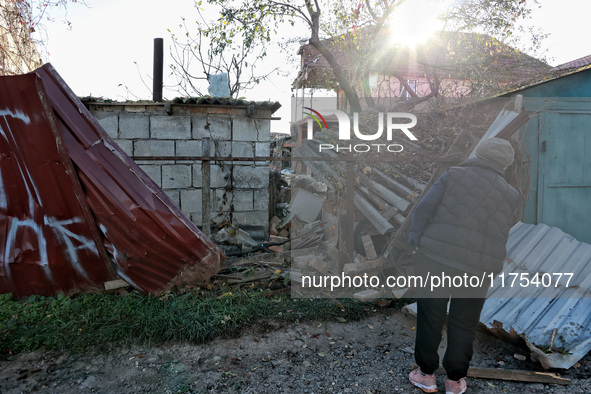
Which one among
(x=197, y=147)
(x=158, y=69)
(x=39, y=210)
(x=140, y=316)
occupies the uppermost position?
(x=158, y=69)

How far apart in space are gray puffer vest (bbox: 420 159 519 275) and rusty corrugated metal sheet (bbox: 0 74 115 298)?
2958mm

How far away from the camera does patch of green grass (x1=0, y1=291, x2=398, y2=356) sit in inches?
127

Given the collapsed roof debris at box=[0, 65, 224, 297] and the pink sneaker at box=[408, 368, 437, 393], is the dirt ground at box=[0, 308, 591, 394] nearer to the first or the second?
the pink sneaker at box=[408, 368, 437, 393]

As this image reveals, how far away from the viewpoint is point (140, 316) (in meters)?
3.46

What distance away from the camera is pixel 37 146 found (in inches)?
125

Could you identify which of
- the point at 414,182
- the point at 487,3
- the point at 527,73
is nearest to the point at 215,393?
the point at 414,182

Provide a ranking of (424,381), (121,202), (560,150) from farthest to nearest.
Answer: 1. (560,150)
2. (121,202)
3. (424,381)

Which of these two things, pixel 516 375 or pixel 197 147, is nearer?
pixel 516 375

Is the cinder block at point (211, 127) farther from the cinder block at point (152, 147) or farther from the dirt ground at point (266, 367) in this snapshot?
the dirt ground at point (266, 367)

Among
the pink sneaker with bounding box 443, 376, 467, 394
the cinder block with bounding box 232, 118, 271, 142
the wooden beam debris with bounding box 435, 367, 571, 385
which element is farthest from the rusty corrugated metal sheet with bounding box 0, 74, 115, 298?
the cinder block with bounding box 232, 118, 271, 142

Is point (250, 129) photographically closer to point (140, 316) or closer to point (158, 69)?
point (140, 316)

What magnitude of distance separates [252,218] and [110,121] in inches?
128

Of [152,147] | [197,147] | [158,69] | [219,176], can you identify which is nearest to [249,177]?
[219,176]

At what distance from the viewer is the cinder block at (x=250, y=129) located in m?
7.39
